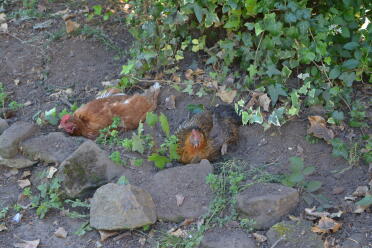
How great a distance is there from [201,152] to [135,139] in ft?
1.74

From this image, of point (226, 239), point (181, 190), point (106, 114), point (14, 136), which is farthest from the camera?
point (106, 114)

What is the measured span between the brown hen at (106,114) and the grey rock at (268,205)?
52.8 inches

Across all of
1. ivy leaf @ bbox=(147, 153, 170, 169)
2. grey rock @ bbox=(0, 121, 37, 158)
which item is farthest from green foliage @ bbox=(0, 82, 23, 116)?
ivy leaf @ bbox=(147, 153, 170, 169)


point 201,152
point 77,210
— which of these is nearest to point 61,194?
point 77,210

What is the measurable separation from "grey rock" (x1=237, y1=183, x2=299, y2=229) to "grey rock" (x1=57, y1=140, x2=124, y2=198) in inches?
40.4

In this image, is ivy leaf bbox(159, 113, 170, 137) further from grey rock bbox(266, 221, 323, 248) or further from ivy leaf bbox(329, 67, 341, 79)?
ivy leaf bbox(329, 67, 341, 79)

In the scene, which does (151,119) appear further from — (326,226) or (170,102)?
(326,226)

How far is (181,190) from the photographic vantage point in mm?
3877

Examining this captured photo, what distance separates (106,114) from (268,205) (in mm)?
1642

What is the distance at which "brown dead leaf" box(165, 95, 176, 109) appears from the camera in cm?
473

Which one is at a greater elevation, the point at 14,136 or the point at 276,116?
the point at 276,116

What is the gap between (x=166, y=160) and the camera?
4152mm

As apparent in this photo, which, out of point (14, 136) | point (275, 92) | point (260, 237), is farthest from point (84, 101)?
point (260, 237)

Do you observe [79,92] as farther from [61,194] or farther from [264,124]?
[264,124]
